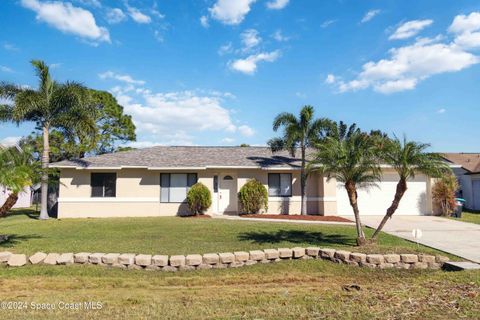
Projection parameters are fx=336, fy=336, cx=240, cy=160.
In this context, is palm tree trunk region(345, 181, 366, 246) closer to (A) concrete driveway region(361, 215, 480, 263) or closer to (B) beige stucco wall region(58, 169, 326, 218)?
(A) concrete driveway region(361, 215, 480, 263)

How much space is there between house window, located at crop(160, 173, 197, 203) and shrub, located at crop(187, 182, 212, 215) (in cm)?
98

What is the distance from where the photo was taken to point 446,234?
11852 millimetres

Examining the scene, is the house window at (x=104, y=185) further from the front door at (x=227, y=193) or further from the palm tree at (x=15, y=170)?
the palm tree at (x=15, y=170)

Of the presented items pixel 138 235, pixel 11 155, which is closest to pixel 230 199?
pixel 138 235

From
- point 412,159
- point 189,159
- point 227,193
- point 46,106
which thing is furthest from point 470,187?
point 46,106

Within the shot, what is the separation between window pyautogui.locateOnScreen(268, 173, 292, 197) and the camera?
1897cm

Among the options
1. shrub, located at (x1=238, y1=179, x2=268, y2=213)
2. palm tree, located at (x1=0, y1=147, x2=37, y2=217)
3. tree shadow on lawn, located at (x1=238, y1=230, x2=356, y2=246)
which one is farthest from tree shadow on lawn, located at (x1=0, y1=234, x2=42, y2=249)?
shrub, located at (x1=238, y1=179, x2=268, y2=213)

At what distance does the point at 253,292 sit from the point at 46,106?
16.0 m

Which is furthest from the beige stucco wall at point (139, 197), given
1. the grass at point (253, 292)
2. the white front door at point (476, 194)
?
the white front door at point (476, 194)

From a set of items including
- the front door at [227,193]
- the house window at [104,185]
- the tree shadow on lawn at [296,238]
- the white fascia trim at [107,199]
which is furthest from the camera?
the front door at [227,193]

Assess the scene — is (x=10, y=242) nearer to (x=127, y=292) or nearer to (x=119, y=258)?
(x=119, y=258)

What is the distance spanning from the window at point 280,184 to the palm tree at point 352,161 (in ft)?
30.7

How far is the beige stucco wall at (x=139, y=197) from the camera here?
18.2 metres

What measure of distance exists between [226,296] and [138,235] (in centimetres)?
644
